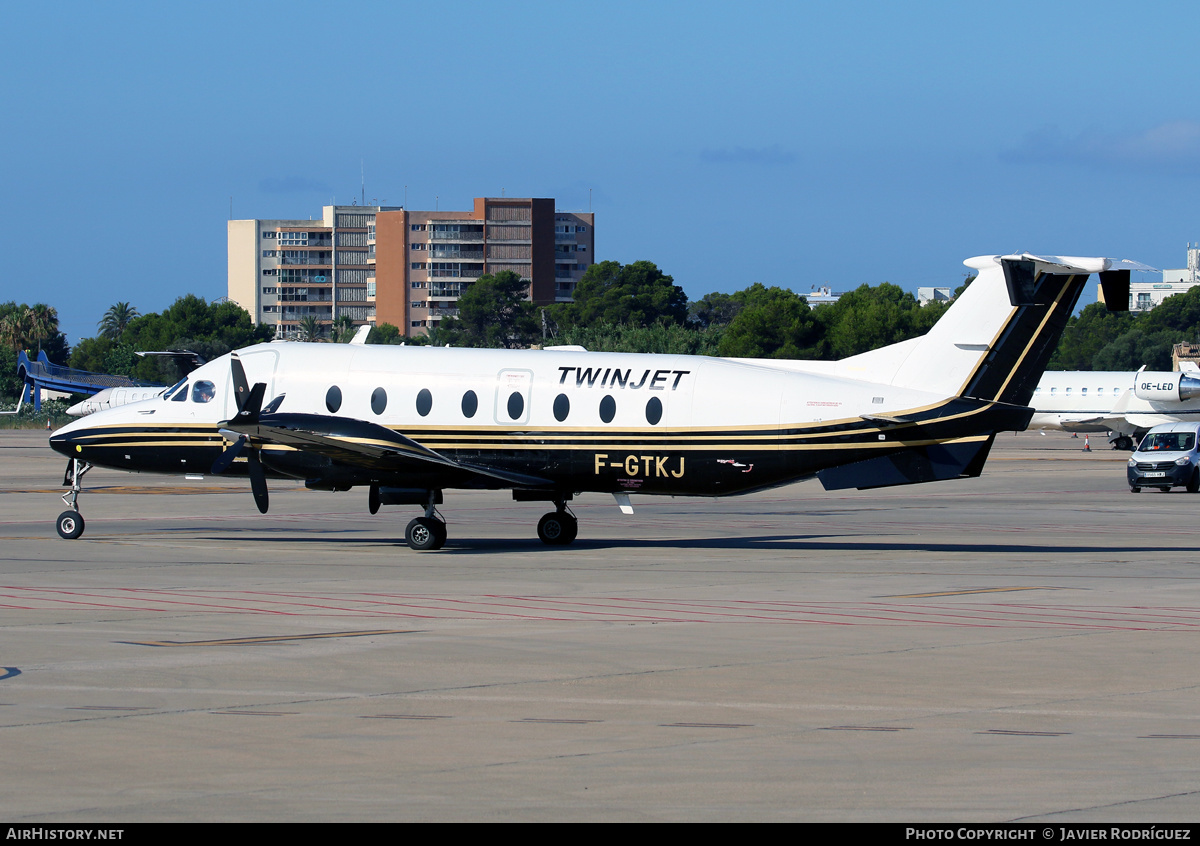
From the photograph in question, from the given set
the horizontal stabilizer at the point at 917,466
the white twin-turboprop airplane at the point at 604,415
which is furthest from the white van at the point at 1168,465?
the horizontal stabilizer at the point at 917,466

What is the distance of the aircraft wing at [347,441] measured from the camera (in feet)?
81.6

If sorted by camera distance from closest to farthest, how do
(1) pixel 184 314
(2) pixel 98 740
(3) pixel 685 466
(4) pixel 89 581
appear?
(2) pixel 98 740
(4) pixel 89 581
(3) pixel 685 466
(1) pixel 184 314

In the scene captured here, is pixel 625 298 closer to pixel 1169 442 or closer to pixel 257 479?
pixel 1169 442

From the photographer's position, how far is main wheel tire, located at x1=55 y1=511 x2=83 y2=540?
27953 millimetres

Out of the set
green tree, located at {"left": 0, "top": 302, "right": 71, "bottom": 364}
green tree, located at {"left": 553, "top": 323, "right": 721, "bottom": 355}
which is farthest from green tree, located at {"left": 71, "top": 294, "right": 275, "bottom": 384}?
green tree, located at {"left": 553, "top": 323, "right": 721, "bottom": 355}

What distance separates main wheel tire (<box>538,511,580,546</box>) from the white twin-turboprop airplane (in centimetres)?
4

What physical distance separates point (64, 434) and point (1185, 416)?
7460 cm

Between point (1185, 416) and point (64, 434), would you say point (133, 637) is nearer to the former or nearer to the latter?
point (64, 434)

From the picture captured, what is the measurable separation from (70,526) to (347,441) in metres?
7.08

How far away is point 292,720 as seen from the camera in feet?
35.8

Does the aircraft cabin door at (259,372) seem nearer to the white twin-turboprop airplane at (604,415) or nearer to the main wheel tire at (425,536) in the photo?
the white twin-turboprop airplane at (604,415)

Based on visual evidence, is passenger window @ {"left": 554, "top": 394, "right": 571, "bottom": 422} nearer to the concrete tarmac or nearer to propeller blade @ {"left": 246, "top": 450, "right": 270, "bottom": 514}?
the concrete tarmac

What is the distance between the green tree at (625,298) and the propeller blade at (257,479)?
15799 cm

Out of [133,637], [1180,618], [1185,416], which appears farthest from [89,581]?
[1185,416]
